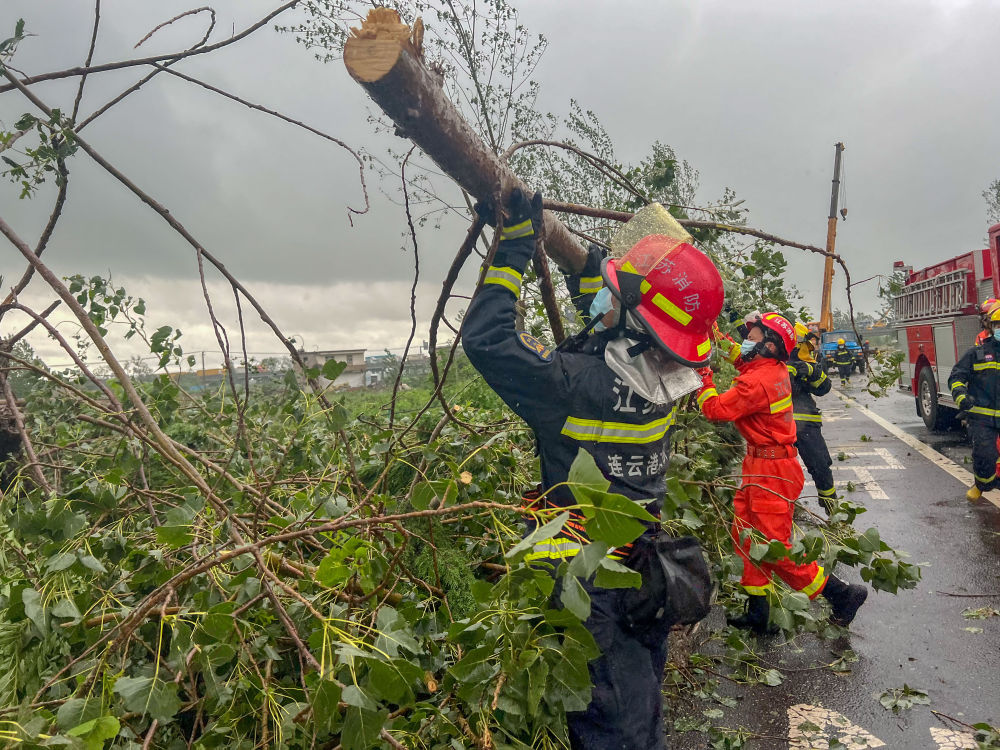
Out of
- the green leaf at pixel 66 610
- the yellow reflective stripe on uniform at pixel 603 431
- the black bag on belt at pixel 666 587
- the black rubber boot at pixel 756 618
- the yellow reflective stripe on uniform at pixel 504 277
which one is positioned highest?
the yellow reflective stripe on uniform at pixel 504 277

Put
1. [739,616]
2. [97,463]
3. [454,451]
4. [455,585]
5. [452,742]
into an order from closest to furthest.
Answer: [452,742], [455,585], [454,451], [97,463], [739,616]

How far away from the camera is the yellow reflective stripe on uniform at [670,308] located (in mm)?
2252

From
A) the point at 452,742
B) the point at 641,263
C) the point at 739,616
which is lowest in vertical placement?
the point at 739,616

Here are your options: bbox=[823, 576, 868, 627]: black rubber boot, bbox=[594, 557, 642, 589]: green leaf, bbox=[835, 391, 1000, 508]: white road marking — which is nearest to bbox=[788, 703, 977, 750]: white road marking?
bbox=[823, 576, 868, 627]: black rubber boot

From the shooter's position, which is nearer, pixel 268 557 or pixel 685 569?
pixel 268 557

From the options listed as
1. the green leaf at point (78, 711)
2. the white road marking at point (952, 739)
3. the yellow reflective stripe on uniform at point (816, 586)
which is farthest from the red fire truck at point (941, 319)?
the green leaf at point (78, 711)

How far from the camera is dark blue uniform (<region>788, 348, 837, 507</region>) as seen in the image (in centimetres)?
607

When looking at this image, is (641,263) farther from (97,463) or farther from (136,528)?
(97,463)

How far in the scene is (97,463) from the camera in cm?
344

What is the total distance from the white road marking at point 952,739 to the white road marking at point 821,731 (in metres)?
0.24

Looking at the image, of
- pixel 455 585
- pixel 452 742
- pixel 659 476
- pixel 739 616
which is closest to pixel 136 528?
pixel 455 585

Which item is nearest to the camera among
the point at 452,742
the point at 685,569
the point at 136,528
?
the point at 452,742

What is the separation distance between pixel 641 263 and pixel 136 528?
220 centimetres

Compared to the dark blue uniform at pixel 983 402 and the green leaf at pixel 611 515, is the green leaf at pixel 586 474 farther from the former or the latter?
the dark blue uniform at pixel 983 402
